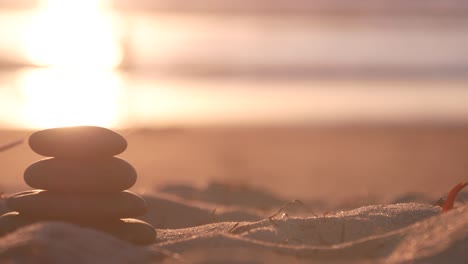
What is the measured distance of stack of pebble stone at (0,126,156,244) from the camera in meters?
3.63

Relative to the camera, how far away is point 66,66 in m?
14.9

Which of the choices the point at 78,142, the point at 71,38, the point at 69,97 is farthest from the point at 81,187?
the point at 71,38

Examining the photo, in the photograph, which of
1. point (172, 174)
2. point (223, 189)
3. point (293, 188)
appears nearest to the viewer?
point (223, 189)

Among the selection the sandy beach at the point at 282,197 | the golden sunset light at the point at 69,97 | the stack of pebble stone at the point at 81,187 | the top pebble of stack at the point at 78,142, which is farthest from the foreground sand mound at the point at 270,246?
the golden sunset light at the point at 69,97

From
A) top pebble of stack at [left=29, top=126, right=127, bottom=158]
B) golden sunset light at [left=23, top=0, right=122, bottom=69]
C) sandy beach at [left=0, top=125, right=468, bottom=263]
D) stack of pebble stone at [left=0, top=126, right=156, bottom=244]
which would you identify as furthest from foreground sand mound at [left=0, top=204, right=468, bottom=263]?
golden sunset light at [left=23, top=0, right=122, bottom=69]

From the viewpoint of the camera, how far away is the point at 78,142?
371cm

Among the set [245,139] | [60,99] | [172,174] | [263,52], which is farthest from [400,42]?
[172,174]

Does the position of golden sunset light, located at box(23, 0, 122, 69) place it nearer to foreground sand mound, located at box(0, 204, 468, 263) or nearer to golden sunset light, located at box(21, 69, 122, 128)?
golden sunset light, located at box(21, 69, 122, 128)

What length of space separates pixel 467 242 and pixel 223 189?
3986mm

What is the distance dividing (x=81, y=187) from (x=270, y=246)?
0.92 m

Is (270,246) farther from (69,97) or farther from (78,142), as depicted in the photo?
(69,97)

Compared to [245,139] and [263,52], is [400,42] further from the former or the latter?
[245,139]

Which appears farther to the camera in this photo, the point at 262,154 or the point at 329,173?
the point at 262,154

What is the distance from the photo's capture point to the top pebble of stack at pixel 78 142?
3.71m
